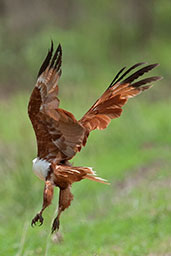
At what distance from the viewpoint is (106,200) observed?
10.6m

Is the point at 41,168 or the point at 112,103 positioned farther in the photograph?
the point at 112,103

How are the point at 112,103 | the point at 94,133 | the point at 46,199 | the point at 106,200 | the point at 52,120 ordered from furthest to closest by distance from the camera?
the point at 94,133 < the point at 106,200 < the point at 112,103 < the point at 52,120 < the point at 46,199

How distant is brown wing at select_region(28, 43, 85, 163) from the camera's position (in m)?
4.85

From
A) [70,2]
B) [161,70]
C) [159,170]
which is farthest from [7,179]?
[70,2]

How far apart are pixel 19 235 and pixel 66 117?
4.07m

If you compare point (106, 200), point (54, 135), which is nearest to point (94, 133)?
point (106, 200)

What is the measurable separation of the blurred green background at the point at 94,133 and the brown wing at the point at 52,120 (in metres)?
0.76

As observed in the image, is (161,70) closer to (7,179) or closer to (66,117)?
(7,179)

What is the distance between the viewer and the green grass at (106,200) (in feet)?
24.3

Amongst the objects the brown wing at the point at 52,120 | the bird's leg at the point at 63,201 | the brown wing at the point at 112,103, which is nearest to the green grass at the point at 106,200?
the bird's leg at the point at 63,201

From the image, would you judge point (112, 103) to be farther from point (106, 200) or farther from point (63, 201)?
point (106, 200)

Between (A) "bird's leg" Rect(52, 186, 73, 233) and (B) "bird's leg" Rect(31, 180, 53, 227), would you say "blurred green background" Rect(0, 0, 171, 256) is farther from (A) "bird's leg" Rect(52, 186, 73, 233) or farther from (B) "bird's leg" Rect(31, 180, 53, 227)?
(B) "bird's leg" Rect(31, 180, 53, 227)

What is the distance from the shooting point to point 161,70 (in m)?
25.9

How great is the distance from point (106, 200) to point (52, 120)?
5.92 m
